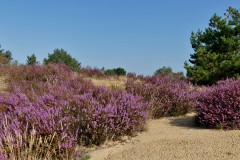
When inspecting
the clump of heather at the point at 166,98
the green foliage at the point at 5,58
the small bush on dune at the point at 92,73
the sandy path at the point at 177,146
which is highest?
the green foliage at the point at 5,58

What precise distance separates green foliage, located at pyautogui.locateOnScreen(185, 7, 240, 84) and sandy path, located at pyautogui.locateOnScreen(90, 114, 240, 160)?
9.70 meters

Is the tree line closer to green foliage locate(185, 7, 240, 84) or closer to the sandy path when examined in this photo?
green foliage locate(185, 7, 240, 84)

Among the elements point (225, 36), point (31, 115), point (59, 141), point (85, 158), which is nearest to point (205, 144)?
point (85, 158)

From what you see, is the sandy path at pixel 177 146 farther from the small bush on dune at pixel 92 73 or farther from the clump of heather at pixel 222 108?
the small bush on dune at pixel 92 73

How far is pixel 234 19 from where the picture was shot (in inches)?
678

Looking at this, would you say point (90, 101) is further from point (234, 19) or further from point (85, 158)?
point (234, 19)

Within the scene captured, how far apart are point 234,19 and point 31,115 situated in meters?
15.2

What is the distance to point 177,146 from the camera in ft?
15.6

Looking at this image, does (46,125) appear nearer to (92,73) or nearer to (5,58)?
(92,73)

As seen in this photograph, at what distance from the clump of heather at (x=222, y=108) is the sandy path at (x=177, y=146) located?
248 mm

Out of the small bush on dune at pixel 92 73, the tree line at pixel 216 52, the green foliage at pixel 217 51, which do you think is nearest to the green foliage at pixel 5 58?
the tree line at pixel 216 52

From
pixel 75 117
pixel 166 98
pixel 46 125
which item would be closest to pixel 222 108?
pixel 166 98

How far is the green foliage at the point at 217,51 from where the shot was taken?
15180mm

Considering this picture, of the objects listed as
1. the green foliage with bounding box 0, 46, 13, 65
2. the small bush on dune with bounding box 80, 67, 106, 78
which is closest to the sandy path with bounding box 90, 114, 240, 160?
the small bush on dune with bounding box 80, 67, 106, 78
